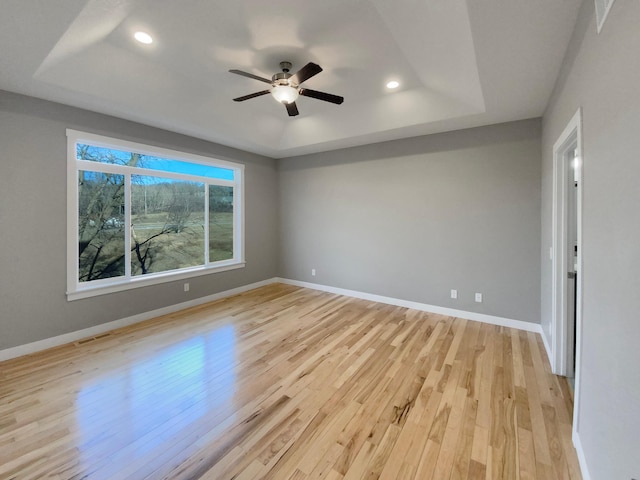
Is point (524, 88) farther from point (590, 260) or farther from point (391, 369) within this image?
point (391, 369)

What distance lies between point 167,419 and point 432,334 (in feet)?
9.47

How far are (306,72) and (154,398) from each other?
3.05m

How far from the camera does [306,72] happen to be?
2.47 m

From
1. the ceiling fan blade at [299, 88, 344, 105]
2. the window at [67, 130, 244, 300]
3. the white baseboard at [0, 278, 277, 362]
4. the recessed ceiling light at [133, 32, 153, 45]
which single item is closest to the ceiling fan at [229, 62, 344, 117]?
the ceiling fan blade at [299, 88, 344, 105]

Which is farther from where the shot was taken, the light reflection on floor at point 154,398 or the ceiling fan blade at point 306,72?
the ceiling fan blade at point 306,72

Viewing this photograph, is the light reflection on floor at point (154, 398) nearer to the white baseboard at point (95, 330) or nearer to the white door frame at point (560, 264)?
the white baseboard at point (95, 330)

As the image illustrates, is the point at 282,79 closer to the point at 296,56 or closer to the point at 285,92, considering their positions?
the point at 285,92

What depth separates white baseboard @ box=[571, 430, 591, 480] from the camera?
1.47 meters

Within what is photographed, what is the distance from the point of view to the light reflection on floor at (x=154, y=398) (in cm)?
183

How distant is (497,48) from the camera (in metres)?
2.02

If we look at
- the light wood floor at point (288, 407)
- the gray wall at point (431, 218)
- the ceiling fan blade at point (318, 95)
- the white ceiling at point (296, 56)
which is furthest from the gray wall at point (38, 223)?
the gray wall at point (431, 218)

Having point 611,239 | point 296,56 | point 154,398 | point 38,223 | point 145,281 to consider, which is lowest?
point 154,398

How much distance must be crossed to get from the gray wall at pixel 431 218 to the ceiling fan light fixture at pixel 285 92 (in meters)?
2.21

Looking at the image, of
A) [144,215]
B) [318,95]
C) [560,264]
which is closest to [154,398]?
[144,215]
